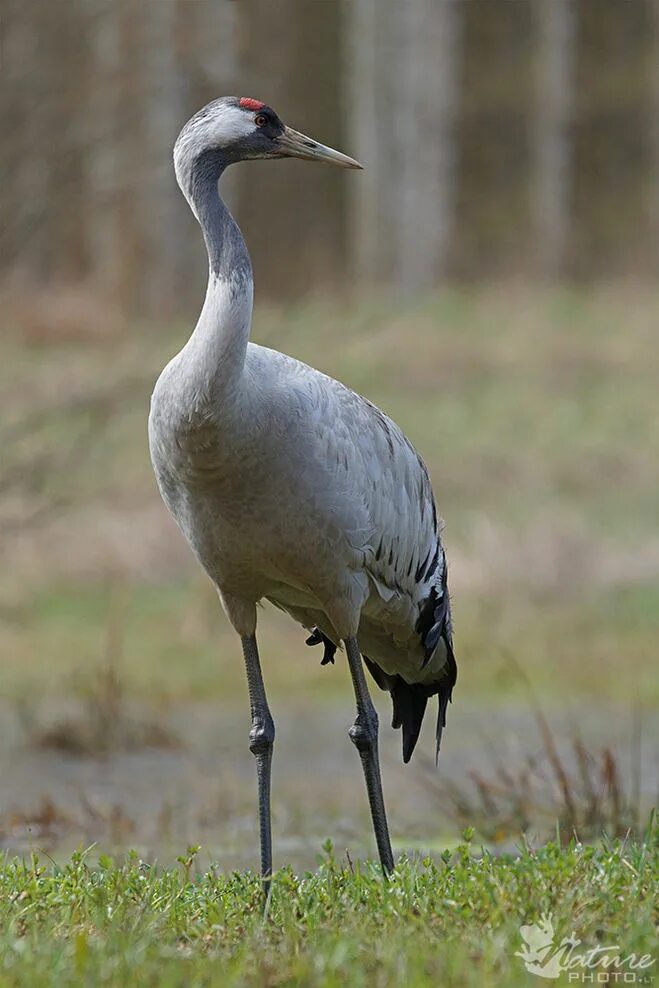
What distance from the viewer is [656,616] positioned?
34.1 ft

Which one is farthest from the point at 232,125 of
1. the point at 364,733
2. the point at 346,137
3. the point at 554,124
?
the point at 346,137

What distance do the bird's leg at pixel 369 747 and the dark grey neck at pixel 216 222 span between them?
1111 mm

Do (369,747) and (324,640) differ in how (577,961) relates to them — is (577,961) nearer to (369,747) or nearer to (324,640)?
(369,747)

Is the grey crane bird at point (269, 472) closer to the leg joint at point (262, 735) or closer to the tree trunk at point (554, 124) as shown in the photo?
the leg joint at point (262, 735)

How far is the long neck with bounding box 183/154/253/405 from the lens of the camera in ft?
15.1

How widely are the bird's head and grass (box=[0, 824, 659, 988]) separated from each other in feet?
5.88

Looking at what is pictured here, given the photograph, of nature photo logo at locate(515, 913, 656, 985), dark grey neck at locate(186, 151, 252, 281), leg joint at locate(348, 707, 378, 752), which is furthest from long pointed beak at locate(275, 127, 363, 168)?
nature photo logo at locate(515, 913, 656, 985)

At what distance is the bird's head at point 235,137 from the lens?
4.89m

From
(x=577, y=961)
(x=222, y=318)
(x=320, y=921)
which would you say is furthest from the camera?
(x=222, y=318)

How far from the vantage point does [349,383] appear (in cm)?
1591

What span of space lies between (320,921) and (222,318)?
146 cm

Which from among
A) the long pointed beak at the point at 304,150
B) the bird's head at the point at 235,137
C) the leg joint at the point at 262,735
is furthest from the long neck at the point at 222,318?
the leg joint at the point at 262,735

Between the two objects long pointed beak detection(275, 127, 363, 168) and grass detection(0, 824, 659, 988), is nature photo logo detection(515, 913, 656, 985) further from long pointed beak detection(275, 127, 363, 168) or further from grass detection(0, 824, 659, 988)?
long pointed beak detection(275, 127, 363, 168)

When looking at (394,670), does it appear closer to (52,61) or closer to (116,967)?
(116,967)
